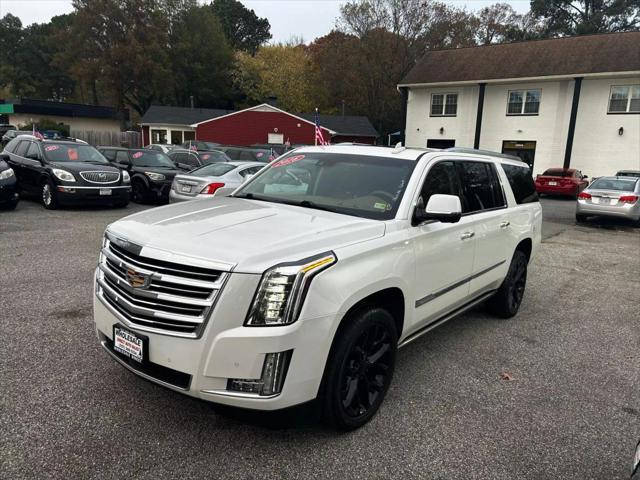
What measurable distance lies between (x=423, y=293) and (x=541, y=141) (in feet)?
90.7

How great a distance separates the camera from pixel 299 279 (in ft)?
8.61

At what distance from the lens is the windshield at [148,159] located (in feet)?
47.1

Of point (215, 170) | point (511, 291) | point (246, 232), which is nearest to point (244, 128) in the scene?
point (215, 170)

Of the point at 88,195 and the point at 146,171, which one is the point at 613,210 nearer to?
the point at 146,171

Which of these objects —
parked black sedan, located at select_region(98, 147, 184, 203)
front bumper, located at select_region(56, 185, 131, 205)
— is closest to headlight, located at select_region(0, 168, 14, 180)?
front bumper, located at select_region(56, 185, 131, 205)

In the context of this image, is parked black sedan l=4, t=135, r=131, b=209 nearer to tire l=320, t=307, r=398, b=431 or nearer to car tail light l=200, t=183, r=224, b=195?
car tail light l=200, t=183, r=224, b=195

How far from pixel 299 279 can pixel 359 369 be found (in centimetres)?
90

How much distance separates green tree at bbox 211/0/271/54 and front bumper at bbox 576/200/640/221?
72.3 m

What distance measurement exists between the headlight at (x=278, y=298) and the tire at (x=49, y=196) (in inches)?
427

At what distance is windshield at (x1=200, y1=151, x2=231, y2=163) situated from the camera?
17.4m

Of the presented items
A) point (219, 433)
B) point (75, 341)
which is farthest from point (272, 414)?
point (75, 341)

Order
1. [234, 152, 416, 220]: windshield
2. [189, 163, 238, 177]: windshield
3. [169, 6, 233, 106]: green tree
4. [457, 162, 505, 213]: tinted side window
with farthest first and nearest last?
[169, 6, 233, 106]: green tree
[189, 163, 238, 177]: windshield
[457, 162, 505, 213]: tinted side window
[234, 152, 416, 220]: windshield

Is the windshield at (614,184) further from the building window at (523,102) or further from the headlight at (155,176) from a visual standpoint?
the building window at (523,102)

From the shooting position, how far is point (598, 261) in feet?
30.7
